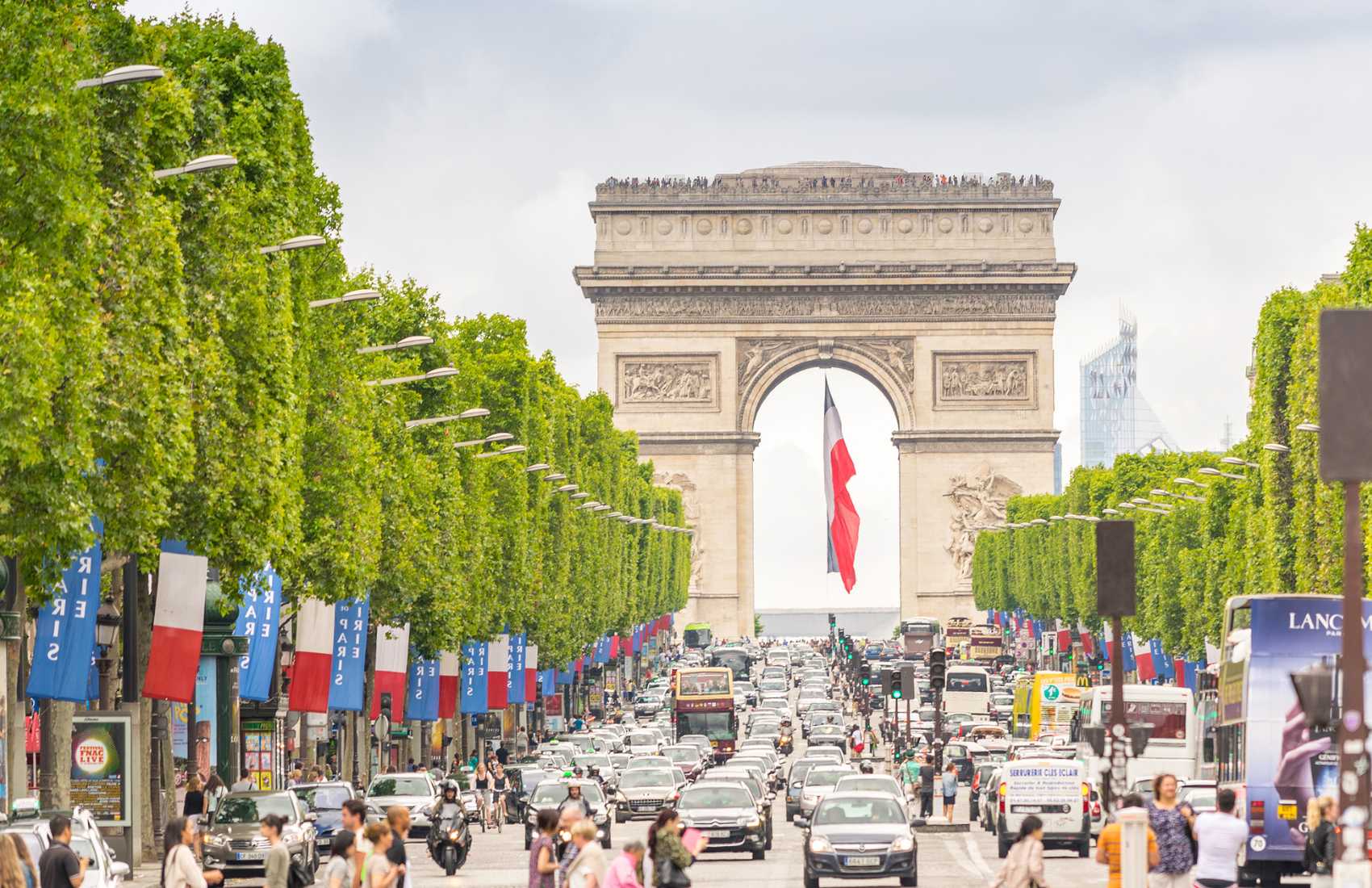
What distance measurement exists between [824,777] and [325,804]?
10351 millimetres

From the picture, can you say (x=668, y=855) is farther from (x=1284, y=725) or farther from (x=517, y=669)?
(x=517, y=669)

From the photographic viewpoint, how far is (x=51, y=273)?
94.2 ft

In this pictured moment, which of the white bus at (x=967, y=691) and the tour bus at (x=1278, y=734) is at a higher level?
the tour bus at (x=1278, y=734)

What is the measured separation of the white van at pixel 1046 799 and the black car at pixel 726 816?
396 centimetres

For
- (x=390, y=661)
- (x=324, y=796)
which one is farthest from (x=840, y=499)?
(x=324, y=796)

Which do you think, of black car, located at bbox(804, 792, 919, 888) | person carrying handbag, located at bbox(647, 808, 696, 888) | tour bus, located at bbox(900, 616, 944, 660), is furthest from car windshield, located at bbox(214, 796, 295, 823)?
tour bus, located at bbox(900, 616, 944, 660)

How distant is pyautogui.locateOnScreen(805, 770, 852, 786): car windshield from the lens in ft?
167

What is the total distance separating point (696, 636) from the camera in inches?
5448

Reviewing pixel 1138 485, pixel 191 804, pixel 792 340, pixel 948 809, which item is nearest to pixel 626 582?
pixel 1138 485

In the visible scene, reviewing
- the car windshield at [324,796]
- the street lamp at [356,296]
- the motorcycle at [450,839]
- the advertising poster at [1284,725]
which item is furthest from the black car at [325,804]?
the advertising poster at [1284,725]

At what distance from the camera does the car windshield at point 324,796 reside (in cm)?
4559

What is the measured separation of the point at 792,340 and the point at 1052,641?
2353 centimetres

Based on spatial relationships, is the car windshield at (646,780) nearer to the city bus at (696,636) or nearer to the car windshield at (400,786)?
the car windshield at (400,786)

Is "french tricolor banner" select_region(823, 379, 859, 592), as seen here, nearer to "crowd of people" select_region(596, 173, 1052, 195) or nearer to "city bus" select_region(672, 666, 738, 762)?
"crowd of people" select_region(596, 173, 1052, 195)
